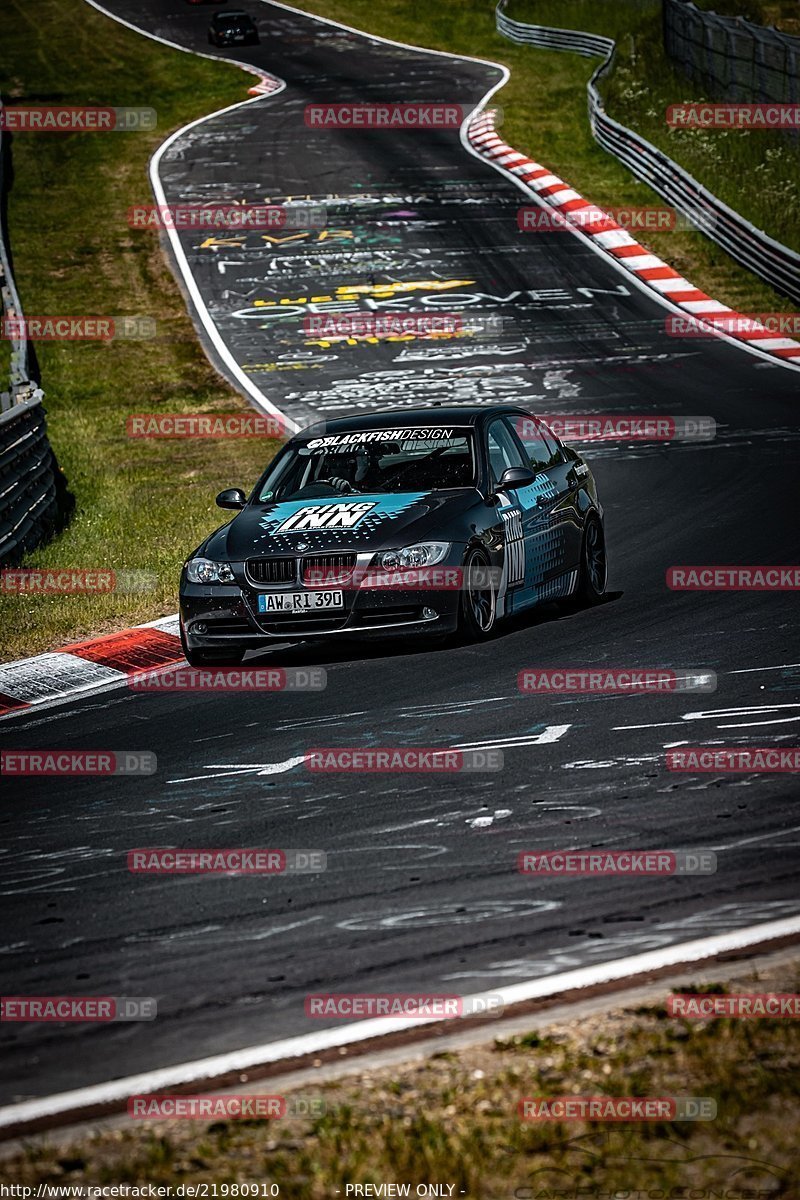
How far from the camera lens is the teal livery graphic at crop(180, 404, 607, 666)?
10281mm

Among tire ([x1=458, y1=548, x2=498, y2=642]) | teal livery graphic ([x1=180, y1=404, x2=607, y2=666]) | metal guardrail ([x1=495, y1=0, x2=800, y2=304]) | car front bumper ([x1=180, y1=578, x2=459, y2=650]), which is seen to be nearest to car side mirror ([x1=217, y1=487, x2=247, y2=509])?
teal livery graphic ([x1=180, y1=404, x2=607, y2=666])

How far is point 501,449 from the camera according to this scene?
11734 mm

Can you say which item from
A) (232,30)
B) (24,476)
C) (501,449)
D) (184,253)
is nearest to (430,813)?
(501,449)

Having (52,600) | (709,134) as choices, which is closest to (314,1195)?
(52,600)

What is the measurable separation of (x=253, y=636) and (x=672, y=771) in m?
3.66

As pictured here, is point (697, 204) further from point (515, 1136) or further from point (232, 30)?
point (232, 30)

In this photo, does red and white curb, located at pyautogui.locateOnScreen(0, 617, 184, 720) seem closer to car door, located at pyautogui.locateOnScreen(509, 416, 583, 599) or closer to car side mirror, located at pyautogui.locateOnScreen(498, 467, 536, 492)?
car side mirror, located at pyautogui.locateOnScreen(498, 467, 536, 492)

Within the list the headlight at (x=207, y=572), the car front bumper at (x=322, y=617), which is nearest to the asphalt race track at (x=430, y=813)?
the car front bumper at (x=322, y=617)

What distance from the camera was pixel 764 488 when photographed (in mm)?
15664

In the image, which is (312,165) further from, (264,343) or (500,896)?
(500,896)

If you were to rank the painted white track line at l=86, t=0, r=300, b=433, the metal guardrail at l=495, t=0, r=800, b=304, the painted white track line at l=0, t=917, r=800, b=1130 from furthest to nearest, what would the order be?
the metal guardrail at l=495, t=0, r=800, b=304, the painted white track line at l=86, t=0, r=300, b=433, the painted white track line at l=0, t=917, r=800, b=1130

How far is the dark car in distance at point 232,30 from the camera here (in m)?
54.5

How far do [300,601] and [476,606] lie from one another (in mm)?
1102

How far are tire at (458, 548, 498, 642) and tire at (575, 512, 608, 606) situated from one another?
127 cm
